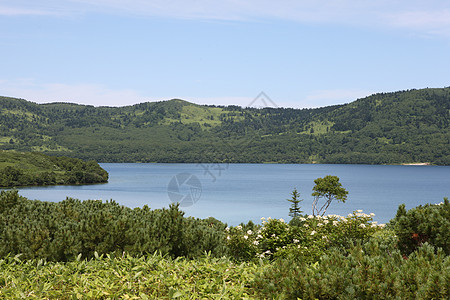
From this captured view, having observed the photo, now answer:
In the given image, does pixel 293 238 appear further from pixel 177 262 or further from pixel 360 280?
pixel 360 280

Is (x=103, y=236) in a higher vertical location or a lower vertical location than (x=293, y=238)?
higher

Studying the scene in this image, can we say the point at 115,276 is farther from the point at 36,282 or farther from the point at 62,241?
the point at 62,241

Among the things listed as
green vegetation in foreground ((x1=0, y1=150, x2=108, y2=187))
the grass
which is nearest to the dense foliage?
the grass

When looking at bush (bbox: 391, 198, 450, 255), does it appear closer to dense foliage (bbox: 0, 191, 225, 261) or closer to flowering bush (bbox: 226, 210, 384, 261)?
dense foliage (bbox: 0, 191, 225, 261)

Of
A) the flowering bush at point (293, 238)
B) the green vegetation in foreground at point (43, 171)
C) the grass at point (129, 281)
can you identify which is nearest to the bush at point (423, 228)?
the grass at point (129, 281)

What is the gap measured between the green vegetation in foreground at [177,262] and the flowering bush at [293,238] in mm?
4117

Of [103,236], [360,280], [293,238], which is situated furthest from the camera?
[293,238]

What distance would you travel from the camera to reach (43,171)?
10981 cm

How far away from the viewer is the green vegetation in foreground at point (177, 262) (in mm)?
5617

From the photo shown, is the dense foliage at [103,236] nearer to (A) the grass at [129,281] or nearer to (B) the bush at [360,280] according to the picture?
(A) the grass at [129,281]

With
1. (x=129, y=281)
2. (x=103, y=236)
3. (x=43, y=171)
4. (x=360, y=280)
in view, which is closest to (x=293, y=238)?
(x=103, y=236)

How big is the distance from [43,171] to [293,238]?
10762cm

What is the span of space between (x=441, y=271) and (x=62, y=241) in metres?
6.93

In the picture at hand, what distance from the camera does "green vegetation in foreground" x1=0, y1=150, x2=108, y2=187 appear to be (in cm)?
10175
